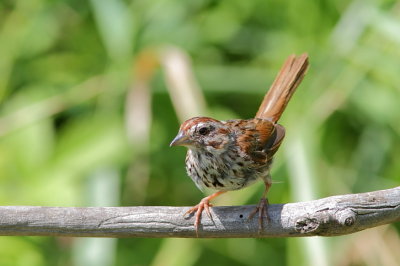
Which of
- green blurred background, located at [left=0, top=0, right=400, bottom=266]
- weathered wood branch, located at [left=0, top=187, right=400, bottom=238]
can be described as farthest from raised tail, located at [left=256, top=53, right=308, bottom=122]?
weathered wood branch, located at [left=0, top=187, right=400, bottom=238]

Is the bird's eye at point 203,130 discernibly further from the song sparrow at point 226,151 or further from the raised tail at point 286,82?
the raised tail at point 286,82

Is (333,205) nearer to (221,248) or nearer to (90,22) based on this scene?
(221,248)

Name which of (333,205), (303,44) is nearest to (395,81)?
(303,44)

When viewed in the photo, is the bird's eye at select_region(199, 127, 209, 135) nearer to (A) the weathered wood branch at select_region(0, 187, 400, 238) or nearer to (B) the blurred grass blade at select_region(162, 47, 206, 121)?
(A) the weathered wood branch at select_region(0, 187, 400, 238)

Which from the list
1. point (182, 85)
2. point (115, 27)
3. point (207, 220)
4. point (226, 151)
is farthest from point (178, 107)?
point (207, 220)

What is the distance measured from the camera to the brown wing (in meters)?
3.88

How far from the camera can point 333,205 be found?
2.92 meters

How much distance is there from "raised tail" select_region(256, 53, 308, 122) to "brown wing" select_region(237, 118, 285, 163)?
0.12 meters

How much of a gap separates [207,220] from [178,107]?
182cm

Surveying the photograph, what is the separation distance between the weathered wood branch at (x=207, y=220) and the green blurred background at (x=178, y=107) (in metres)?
1.44

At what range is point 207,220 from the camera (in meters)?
3.20

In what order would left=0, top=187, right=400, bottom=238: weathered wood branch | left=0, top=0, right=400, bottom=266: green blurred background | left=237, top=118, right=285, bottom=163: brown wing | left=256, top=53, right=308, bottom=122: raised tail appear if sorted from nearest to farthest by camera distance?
left=0, top=187, right=400, bottom=238: weathered wood branch
left=237, top=118, right=285, bottom=163: brown wing
left=256, top=53, right=308, bottom=122: raised tail
left=0, top=0, right=400, bottom=266: green blurred background

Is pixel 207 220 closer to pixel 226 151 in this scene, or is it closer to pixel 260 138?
pixel 226 151

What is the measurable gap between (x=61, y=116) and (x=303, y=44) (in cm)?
188
